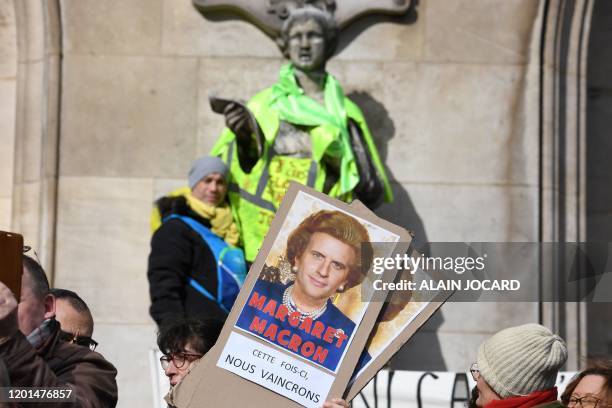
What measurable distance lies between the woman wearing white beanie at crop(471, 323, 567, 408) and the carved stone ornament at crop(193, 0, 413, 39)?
490cm

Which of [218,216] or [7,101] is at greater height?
[7,101]

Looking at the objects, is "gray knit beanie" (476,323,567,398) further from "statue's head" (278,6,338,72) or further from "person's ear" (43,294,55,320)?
"statue's head" (278,6,338,72)

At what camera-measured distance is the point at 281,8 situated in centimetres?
956

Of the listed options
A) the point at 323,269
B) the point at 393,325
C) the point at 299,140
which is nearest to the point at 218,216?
the point at 299,140

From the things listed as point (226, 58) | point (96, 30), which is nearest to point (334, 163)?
point (226, 58)

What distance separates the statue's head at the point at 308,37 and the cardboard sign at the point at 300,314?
4088 mm

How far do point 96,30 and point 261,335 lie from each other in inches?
196

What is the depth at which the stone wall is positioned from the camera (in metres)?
9.55

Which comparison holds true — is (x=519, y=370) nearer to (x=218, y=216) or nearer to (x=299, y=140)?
(x=218, y=216)

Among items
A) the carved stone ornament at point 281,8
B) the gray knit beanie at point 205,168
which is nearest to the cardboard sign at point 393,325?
the gray knit beanie at point 205,168

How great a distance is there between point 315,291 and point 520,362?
663 mm

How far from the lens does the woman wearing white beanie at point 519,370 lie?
15.9ft

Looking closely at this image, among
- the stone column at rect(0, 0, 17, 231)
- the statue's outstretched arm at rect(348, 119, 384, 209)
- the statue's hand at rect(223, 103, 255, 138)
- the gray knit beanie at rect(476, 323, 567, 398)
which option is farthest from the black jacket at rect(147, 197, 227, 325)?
the gray knit beanie at rect(476, 323, 567, 398)

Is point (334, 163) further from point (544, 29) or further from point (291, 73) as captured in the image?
point (544, 29)
